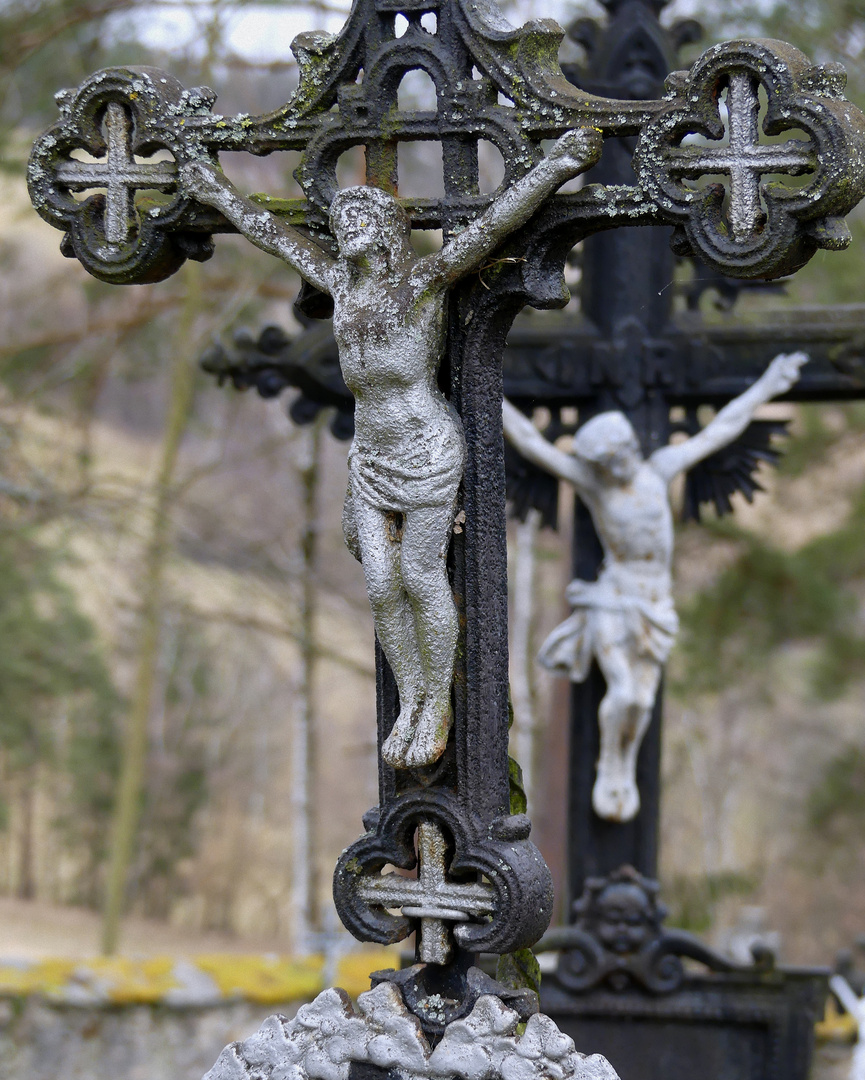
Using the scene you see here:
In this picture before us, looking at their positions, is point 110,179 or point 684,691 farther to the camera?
point 684,691

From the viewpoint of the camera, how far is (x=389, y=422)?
9.24 ft

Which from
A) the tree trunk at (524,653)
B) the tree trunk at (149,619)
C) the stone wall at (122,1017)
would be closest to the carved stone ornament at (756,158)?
the stone wall at (122,1017)

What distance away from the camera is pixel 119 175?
3.15 meters

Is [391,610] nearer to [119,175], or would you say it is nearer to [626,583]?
[119,175]

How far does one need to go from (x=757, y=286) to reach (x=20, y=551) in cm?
728

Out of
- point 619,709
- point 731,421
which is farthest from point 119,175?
point 619,709

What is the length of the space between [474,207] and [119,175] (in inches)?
31.8

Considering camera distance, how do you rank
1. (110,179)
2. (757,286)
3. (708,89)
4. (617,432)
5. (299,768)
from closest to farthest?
(708,89)
(110,179)
(617,432)
(757,286)
(299,768)

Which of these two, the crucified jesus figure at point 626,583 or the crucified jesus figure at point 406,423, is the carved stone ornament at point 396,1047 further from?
the crucified jesus figure at point 626,583

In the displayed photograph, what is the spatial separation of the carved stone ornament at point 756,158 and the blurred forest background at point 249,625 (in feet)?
8.74

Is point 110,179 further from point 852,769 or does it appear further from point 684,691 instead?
point 852,769

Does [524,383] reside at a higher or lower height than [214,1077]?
higher

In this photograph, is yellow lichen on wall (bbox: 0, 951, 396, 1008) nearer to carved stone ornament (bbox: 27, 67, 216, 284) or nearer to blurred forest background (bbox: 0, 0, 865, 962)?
blurred forest background (bbox: 0, 0, 865, 962)

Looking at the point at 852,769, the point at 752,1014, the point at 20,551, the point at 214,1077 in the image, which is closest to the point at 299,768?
the point at 20,551
